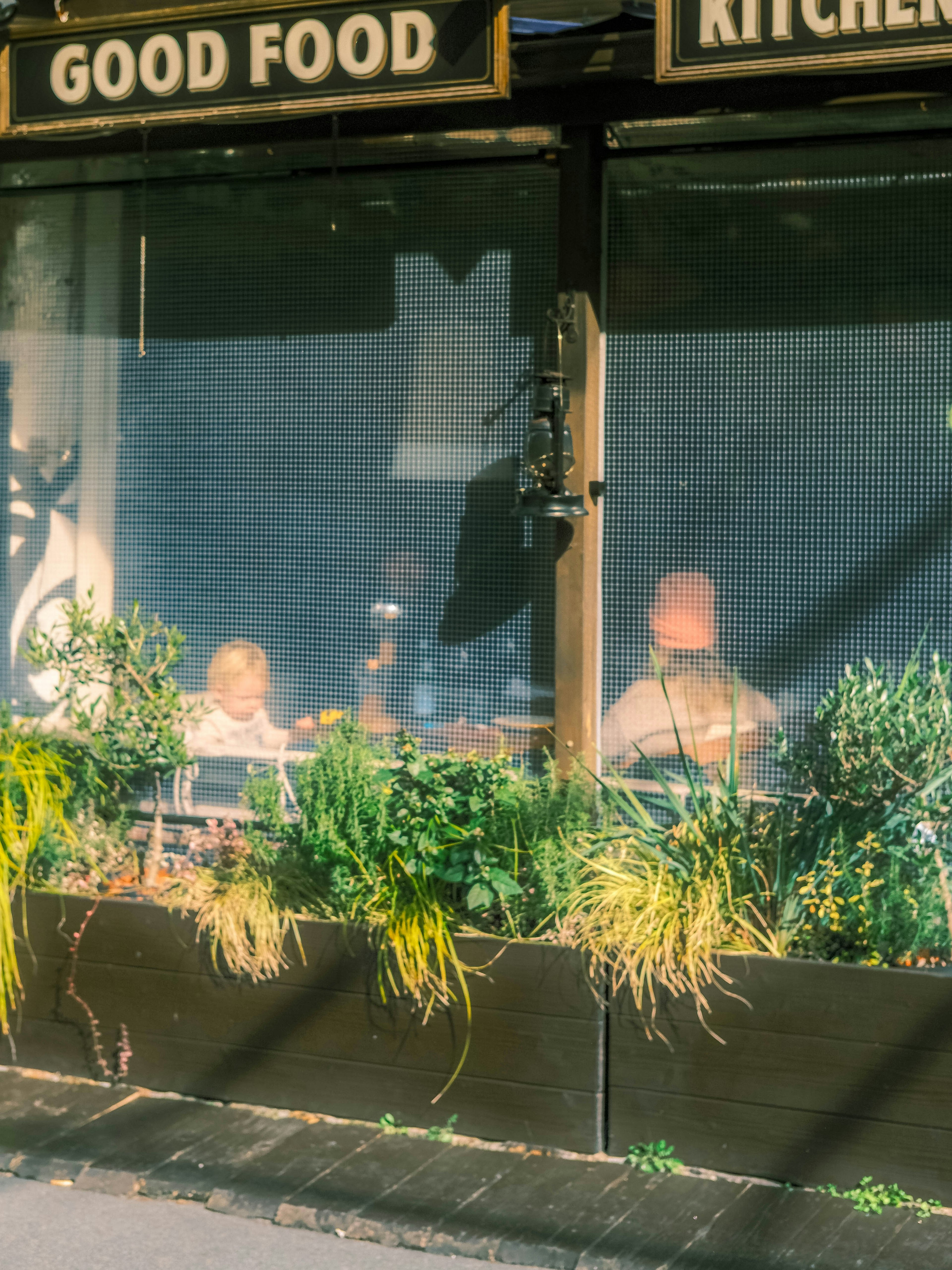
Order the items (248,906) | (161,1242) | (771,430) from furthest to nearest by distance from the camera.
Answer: (771,430)
(248,906)
(161,1242)

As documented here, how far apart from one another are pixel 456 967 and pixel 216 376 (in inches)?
87.8

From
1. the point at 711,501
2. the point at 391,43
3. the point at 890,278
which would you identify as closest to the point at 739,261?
the point at 890,278

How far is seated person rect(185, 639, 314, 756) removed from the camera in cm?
458

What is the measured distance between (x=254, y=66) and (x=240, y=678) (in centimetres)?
198

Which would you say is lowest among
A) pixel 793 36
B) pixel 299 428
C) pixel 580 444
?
pixel 580 444

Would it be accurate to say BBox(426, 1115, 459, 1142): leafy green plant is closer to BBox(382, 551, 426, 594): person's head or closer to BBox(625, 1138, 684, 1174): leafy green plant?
BBox(625, 1138, 684, 1174): leafy green plant

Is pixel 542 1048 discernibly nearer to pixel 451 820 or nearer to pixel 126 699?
pixel 451 820

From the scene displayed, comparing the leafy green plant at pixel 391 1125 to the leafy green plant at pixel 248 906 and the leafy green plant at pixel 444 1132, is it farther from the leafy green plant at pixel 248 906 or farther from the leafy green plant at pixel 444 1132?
the leafy green plant at pixel 248 906

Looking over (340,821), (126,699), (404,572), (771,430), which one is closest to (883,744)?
(771,430)

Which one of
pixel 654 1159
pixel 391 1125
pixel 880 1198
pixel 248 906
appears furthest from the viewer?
pixel 248 906

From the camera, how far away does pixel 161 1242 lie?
3.16 m

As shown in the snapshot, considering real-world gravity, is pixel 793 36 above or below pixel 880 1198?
above

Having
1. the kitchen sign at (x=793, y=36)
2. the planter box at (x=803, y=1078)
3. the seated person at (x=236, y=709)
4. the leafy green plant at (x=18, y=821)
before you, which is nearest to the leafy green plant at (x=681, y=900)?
the planter box at (x=803, y=1078)

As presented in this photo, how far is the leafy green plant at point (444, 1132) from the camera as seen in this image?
368 centimetres
